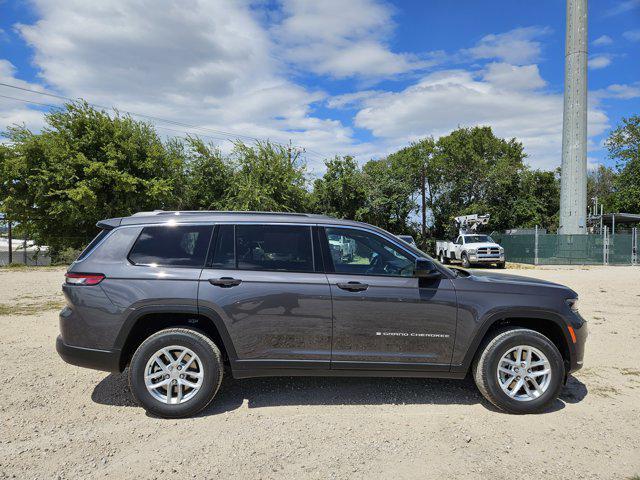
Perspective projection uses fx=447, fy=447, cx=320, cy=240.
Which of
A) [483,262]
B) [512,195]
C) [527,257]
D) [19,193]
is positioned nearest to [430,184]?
[512,195]

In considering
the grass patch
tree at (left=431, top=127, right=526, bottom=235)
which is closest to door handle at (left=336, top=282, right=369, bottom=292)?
the grass patch

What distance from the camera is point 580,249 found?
85.1ft

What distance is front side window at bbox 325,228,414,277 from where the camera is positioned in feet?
13.8

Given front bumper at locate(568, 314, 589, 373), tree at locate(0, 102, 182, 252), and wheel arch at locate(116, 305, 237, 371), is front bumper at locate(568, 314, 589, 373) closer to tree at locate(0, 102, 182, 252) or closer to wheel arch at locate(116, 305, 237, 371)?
wheel arch at locate(116, 305, 237, 371)

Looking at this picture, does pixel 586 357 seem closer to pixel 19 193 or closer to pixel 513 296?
pixel 513 296

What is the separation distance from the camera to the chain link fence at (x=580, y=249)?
25281mm

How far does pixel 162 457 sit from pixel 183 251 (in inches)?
68.8

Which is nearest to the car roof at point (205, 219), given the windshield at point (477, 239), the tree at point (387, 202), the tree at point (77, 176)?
the tree at point (77, 176)

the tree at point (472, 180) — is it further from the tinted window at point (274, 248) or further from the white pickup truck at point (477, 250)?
the tinted window at point (274, 248)

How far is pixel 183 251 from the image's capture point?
4.19 meters

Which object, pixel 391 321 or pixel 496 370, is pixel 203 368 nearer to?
pixel 391 321

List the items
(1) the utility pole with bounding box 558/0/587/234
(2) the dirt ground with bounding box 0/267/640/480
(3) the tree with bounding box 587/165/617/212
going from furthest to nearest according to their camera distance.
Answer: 1. (3) the tree with bounding box 587/165/617/212
2. (1) the utility pole with bounding box 558/0/587/234
3. (2) the dirt ground with bounding box 0/267/640/480

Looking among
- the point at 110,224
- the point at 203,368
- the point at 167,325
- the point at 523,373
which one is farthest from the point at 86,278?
the point at 523,373

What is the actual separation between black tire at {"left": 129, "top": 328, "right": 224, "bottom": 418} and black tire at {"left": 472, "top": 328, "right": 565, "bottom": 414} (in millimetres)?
2436
